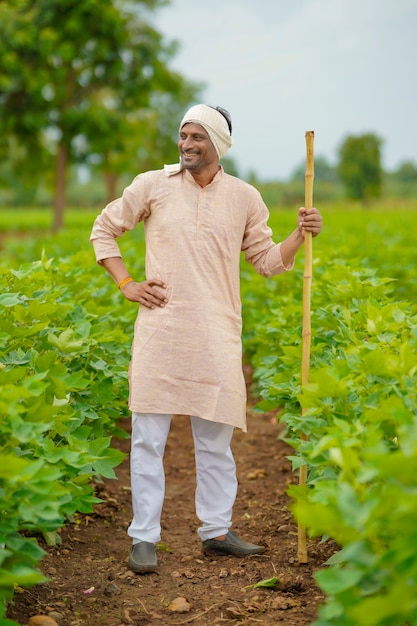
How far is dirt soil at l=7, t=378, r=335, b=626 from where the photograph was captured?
3.74 m

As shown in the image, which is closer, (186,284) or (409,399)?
(409,399)

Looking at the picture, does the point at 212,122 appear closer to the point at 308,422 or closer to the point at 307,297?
the point at 307,297

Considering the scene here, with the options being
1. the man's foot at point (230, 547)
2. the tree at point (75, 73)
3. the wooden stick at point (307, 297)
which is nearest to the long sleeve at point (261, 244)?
the wooden stick at point (307, 297)

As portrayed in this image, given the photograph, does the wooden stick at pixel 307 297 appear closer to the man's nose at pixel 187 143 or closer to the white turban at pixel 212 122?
the white turban at pixel 212 122

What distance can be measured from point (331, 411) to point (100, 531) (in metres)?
2.07

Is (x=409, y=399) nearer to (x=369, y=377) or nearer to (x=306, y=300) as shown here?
(x=369, y=377)

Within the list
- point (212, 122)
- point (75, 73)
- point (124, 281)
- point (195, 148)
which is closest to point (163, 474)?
point (124, 281)

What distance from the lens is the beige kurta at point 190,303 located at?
13.9 ft

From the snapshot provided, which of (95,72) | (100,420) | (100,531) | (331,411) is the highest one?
(95,72)

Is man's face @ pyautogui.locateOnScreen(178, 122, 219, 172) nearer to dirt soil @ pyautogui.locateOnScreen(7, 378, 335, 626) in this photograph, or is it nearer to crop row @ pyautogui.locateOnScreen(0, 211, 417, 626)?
crop row @ pyautogui.locateOnScreen(0, 211, 417, 626)

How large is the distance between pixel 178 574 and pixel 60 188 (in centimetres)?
2595

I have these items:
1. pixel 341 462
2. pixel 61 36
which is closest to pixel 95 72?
pixel 61 36

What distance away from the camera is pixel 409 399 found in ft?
9.80

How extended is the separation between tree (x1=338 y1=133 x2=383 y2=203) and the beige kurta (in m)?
96.6
